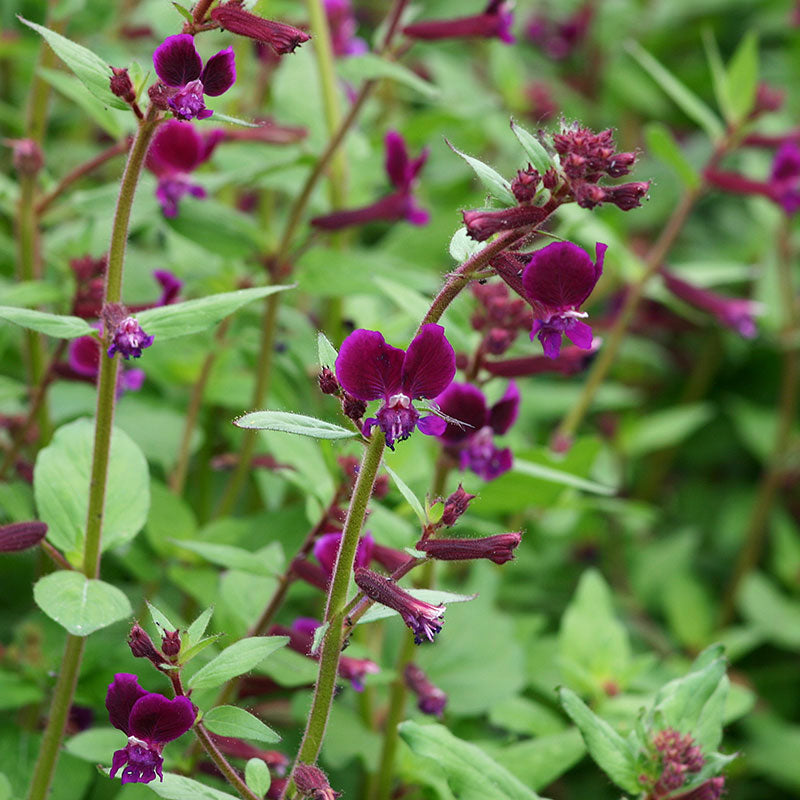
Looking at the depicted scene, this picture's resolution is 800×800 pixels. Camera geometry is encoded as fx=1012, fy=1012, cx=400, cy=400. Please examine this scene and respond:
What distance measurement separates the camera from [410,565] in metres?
1.03

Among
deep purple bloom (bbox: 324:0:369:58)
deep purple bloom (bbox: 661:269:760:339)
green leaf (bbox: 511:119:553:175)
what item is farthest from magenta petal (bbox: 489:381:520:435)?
deep purple bloom (bbox: 324:0:369:58)

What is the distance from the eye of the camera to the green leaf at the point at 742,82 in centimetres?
227

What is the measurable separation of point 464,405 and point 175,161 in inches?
26.2

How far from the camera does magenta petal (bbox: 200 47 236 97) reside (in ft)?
3.54

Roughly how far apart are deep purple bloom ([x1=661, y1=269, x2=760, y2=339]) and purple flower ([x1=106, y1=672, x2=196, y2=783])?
1643 mm

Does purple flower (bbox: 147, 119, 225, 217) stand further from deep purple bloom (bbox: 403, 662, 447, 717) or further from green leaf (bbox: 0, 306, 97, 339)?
deep purple bloom (bbox: 403, 662, 447, 717)

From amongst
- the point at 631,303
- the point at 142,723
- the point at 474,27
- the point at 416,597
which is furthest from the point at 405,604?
the point at 631,303

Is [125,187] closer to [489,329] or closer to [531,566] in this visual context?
[489,329]

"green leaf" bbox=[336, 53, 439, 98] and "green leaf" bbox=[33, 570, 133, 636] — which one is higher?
"green leaf" bbox=[336, 53, 439, 98]

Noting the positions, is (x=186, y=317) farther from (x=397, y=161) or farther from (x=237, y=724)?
(x=397, y=161)

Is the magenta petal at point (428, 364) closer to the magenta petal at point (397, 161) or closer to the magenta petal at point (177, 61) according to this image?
the magenta petal at point (177, 61)

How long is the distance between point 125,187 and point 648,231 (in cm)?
271

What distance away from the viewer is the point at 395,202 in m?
1.85

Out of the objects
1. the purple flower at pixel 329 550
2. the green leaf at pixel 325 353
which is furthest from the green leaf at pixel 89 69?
the purple flower at pixel 329 550
